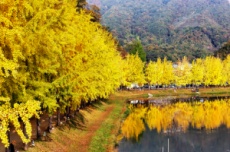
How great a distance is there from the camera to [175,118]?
54.8 meters

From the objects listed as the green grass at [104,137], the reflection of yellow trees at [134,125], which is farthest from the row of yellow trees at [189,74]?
the green grass at [104,137]

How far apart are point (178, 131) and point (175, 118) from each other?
35.1 feet

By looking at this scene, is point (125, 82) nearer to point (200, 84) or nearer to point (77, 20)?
point (200, 84)

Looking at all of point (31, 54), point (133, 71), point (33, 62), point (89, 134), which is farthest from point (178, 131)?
point (133, 71)

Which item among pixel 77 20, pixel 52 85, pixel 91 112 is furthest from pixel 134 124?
pixel 52 85

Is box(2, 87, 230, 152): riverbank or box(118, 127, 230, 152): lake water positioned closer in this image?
box(2, 87, 230, 152): riverbank

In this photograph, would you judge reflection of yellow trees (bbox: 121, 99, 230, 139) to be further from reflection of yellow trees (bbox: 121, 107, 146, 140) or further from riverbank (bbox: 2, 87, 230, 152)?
riverbank (bbox: 2, 87, 230, 152)

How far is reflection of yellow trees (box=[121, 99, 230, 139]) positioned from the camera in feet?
155

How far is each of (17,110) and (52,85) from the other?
9.31m

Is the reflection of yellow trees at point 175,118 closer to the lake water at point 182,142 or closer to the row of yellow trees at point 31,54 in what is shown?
the lake water at point 182,142

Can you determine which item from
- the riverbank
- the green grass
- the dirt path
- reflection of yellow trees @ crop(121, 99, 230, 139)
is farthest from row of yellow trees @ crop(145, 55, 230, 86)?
the green grass

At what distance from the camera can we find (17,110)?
1091cm

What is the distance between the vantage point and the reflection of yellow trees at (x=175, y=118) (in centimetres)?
4732

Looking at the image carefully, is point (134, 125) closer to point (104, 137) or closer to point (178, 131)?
point (178, 131)
